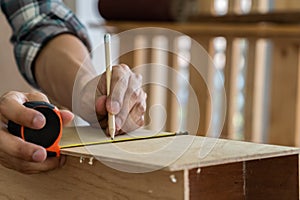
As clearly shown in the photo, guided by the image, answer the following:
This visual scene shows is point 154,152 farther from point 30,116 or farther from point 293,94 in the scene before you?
point 293,94

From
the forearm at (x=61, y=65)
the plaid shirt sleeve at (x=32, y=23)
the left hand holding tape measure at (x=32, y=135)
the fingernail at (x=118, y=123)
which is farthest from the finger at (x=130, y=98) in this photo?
the plaid shirt sleeve at (x=32, y=23)

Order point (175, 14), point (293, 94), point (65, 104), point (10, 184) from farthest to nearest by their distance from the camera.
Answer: point (175, 14), point (293, 94), point (65, 104), point (10, 184)

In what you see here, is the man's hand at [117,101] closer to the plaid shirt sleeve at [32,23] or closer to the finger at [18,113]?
the finger at [18,113]

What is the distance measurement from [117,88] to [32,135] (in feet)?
0.58

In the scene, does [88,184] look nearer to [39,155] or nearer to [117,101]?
[39,155]

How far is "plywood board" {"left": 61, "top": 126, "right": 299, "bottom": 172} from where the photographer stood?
803 mm

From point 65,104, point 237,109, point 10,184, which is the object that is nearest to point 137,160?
point 10,184

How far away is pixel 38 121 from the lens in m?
0.91

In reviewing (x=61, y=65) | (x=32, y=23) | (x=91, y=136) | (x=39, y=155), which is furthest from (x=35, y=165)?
(x=32, y=23)

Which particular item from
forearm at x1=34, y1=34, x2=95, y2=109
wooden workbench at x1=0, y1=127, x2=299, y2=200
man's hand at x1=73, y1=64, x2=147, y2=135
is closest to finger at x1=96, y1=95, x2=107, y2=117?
man's hand at x1=73, y1=64, x2=147, y2=135

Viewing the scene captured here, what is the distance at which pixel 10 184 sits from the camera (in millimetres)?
1024

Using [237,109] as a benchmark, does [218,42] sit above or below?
above

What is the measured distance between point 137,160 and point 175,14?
205 centimetres

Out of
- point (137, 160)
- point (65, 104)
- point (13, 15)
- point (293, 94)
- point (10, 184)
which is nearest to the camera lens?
point (137, 160)
